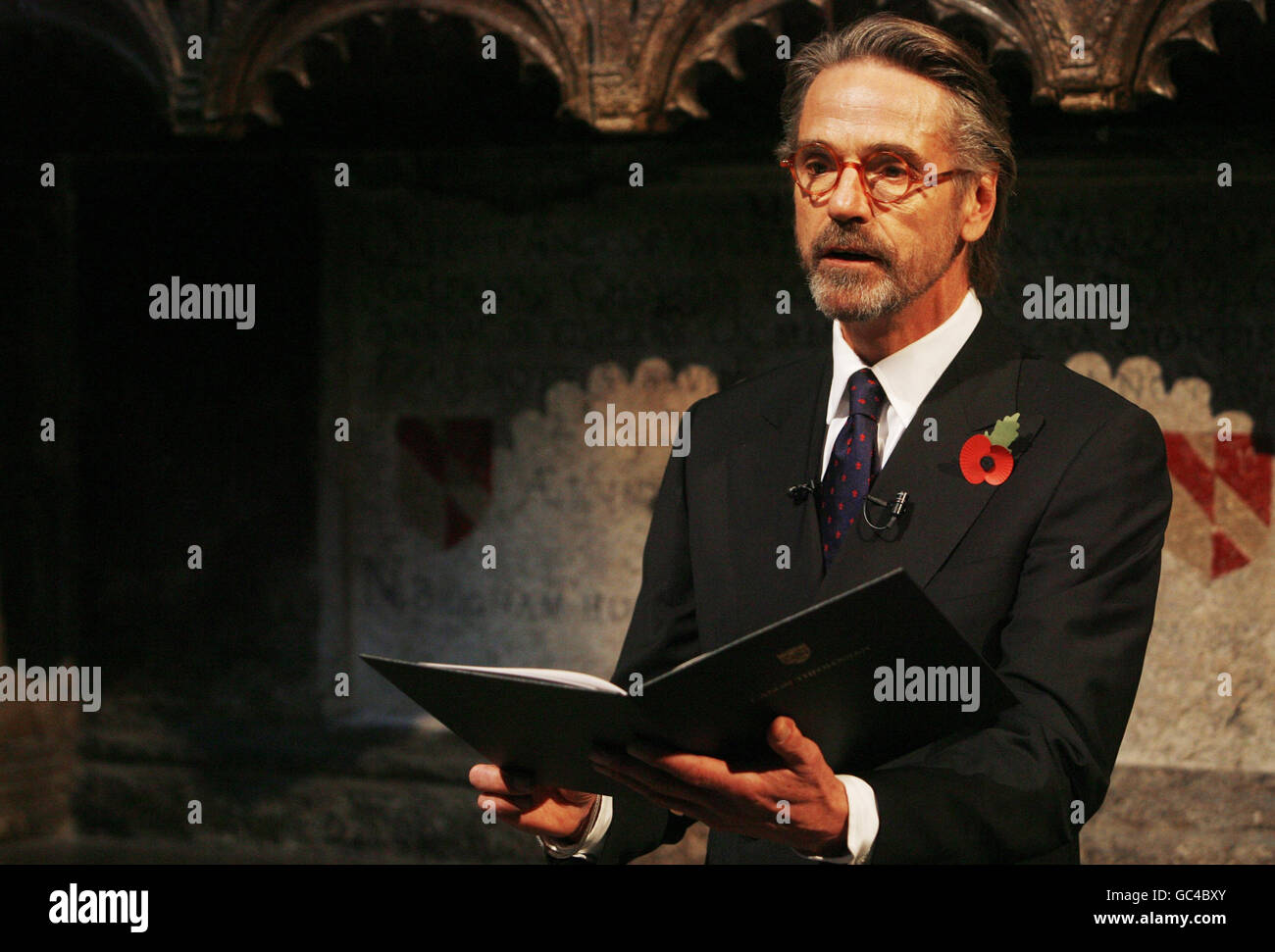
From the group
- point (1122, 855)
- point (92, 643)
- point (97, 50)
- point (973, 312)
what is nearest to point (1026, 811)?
point (973, 312)

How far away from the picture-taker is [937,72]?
2.29m

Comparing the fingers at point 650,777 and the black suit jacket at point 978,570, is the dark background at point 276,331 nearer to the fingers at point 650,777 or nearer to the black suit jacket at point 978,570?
the black suit jacket at point 978,570

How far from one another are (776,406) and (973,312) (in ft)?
1.14

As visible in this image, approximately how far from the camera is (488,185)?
18.7ft

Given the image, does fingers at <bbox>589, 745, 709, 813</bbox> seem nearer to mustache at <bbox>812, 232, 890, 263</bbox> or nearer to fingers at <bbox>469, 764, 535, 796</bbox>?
fingers at <bbox>469, 764, 535, 796</bbox>

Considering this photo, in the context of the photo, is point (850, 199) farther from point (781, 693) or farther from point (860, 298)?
point (781, 693)

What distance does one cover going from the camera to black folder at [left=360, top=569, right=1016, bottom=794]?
1.78 meters

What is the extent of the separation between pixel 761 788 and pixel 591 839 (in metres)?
0.47

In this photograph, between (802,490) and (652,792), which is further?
(802,490)

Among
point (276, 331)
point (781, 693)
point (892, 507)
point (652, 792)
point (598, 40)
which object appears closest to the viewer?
point (781, 693)

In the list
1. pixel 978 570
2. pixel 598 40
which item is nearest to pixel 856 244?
pixel 978 570

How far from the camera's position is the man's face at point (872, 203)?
7.42 ft

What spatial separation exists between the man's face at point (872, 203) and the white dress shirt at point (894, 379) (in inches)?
3.4

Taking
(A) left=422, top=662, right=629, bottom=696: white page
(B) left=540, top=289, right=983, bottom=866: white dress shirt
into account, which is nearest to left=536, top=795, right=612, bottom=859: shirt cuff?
(B) left=540, top=289, right=983, bottom=866: white dress shirt
